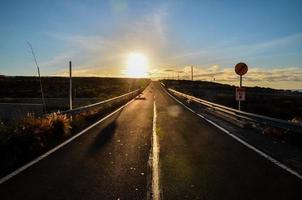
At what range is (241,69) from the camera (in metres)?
18.6

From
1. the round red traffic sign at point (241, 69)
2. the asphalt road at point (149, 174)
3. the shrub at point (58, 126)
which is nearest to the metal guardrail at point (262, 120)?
the asphalt road at point (149, 174)

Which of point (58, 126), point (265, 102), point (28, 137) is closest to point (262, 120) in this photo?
point (58, 126)

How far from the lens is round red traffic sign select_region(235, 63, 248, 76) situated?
1855 centimetres

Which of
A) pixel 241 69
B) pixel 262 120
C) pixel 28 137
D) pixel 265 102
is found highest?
pixel 241 69

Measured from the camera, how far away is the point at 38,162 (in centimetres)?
904

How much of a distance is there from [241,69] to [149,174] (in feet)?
39.7

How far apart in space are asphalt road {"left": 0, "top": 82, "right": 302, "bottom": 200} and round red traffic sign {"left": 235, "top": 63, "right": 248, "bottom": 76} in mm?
7213

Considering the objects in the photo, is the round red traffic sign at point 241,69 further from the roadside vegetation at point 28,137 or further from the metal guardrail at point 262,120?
the roadside vegetation at point 28,137

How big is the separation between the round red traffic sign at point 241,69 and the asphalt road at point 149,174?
7213 millimetres

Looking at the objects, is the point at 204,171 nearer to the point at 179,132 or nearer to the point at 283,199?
the point at 283,199

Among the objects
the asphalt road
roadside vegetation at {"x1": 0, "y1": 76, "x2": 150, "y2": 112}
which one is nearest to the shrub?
the asphalt road

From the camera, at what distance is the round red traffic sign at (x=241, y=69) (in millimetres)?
18547

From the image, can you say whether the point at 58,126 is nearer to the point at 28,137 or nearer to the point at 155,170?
the point at 28,137

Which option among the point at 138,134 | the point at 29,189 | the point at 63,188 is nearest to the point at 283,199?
the point at 63,188
